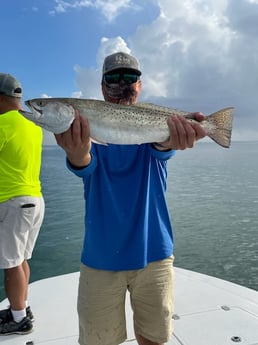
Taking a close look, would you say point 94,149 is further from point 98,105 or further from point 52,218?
point 52,218

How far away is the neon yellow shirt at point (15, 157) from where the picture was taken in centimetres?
383

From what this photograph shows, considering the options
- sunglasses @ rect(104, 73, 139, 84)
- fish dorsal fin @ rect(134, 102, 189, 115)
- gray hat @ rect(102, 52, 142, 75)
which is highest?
gray hat @ rect(102, 52, 142, 75)

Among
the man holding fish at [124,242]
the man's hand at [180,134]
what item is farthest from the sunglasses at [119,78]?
the man's hand at [180,134]

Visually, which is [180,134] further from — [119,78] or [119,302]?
[119,302]

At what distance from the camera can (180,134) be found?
2.64 meters

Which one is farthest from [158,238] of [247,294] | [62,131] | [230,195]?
[230,195]

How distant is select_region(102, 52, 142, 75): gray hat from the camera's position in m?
2.80

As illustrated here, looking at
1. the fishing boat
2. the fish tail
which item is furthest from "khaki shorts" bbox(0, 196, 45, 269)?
the fish tail

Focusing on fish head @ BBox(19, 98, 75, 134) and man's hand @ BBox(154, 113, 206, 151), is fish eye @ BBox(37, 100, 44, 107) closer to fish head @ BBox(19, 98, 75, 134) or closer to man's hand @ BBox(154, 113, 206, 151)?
fish head @ BBox(19, 98, 75, 134)

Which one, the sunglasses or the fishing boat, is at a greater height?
the sunglasses

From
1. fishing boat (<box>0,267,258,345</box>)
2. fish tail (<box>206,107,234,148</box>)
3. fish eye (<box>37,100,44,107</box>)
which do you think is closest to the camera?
fish eye (<box>37,100,44,107</box>)

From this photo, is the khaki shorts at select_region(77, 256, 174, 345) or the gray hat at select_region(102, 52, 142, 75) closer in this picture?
A: the khaki shorts at select_region(77, 256, 174, 345)

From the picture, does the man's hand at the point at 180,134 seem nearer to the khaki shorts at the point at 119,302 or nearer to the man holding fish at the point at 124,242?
the man holding fish at the point at 124,242

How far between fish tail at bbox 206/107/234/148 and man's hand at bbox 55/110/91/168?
1.00 meters
